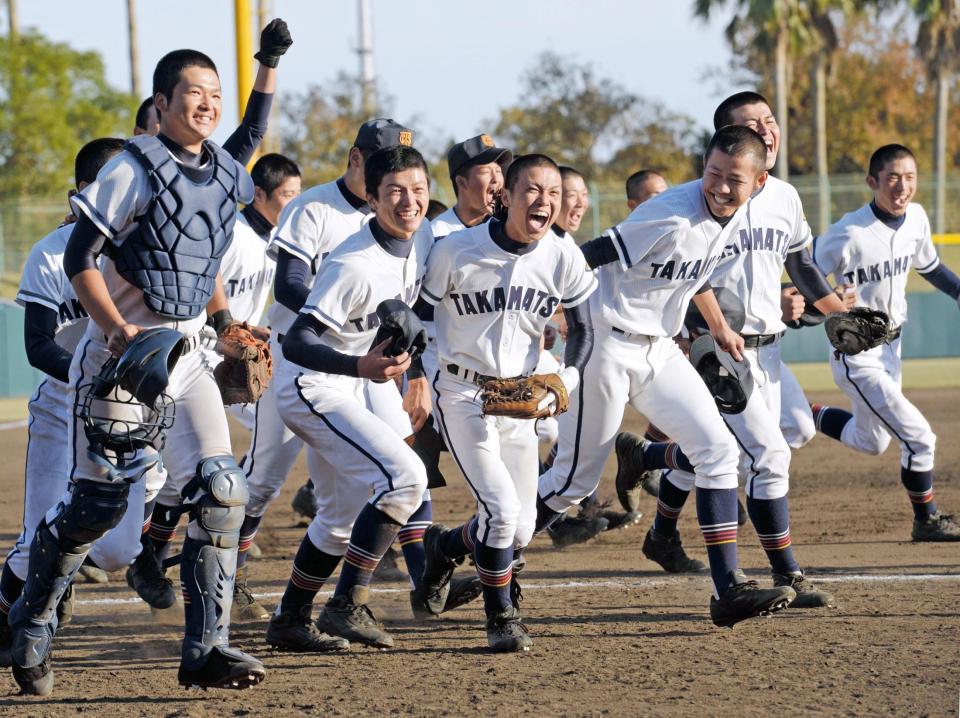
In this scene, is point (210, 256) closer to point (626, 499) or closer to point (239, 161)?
point (239, 161)

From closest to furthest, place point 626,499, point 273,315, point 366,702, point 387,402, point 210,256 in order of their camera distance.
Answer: point 366,702, point 210,256, point 387,402, point 273,315, point 626,499

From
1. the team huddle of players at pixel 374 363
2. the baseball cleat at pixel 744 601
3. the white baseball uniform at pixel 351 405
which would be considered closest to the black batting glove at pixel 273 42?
the team huddle of players at pixel 374 363

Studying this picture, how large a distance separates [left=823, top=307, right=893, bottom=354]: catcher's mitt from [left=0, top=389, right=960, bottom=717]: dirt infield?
1134mm

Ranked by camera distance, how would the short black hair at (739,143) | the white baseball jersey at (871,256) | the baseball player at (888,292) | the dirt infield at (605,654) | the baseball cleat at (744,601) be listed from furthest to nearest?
1. the white baseball jersey at (871,256)
2. the baseball player at (888,292)
3. the short black hair at (739,143)
4. the baseball cleat at (744,601)
5. the dirt infield at (605,654)

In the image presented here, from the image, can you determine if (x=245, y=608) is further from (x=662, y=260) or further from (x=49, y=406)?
(x=662, y=260)

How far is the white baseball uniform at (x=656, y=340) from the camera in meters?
6.01

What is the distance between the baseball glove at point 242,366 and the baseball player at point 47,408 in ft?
1.67

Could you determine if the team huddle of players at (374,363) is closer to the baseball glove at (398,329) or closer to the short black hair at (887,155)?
the baseball glove at (398,329)

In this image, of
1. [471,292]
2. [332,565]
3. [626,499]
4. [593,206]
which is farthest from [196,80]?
[593,206]

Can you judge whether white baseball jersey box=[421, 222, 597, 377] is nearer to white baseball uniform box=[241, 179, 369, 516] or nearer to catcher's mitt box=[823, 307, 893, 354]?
white baseball uniform box=[241, 179, 369, 516]

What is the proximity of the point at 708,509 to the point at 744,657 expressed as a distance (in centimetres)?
84

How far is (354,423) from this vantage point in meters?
5.47

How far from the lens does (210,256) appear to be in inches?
199

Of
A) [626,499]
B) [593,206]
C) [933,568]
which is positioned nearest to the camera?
[933,568]
